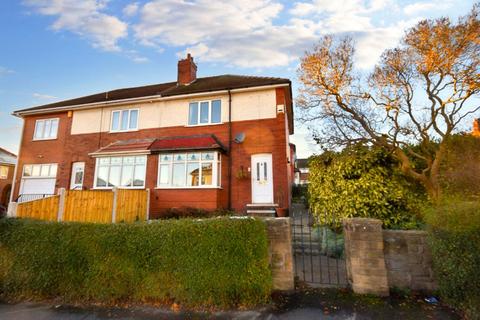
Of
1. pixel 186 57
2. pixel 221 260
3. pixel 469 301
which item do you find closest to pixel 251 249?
pixel 221 260

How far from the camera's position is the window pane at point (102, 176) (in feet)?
43.0

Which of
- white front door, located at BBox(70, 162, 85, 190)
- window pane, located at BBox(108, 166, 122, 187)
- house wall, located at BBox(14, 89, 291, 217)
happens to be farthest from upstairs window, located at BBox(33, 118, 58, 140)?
window pane, located at BBox(108, 166, 122, 187)

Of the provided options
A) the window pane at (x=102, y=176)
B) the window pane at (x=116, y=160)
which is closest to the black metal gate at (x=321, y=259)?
the window pane at (x=116, y=160)

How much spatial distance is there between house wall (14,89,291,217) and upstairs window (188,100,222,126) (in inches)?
12.4

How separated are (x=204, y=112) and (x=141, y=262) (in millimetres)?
10137

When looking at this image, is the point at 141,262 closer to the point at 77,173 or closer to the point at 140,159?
the point at 140,159

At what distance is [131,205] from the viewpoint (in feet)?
33.2

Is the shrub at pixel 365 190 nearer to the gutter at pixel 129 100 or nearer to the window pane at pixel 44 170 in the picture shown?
the gutter at pixel 129 100

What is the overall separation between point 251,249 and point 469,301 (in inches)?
123

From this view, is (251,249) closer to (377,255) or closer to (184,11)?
(377,255)

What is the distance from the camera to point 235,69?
15.5 m

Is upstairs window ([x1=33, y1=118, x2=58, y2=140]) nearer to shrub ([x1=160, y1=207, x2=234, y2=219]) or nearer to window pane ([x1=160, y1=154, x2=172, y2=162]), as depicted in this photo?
window pane ([x1=160, y1=154, x2=172, y2=162])

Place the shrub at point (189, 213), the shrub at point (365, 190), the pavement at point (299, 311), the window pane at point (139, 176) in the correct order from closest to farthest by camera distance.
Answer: the pavement at point (299, 311) → the shrub at point (365, 190) → the shrub at point (189, 213) → the window pane at point (139, 176)

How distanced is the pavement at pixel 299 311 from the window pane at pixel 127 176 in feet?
29.4
